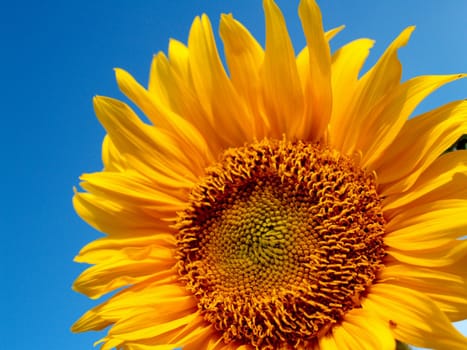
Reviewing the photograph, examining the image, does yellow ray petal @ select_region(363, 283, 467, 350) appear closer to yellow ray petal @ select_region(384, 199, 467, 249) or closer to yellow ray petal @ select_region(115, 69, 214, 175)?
yellow ray petal @ select_region(384, 199, 467, 249)

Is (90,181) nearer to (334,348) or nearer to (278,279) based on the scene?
(278,279)

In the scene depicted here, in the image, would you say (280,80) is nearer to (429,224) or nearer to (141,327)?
(429,224)

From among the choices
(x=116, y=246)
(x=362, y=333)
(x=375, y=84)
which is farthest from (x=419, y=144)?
(x=116, y=246)

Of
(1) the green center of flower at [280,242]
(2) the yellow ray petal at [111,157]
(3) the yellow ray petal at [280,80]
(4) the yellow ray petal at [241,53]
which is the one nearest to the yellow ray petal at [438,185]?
(1) the green center of flower at [280,242]

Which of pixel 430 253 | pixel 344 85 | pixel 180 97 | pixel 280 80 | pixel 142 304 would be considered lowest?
pixel 430 253

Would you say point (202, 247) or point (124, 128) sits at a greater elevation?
point (124, 128)

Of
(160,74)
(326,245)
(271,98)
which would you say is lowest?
(326,245)

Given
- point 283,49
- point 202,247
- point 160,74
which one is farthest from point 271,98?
point 202,247
